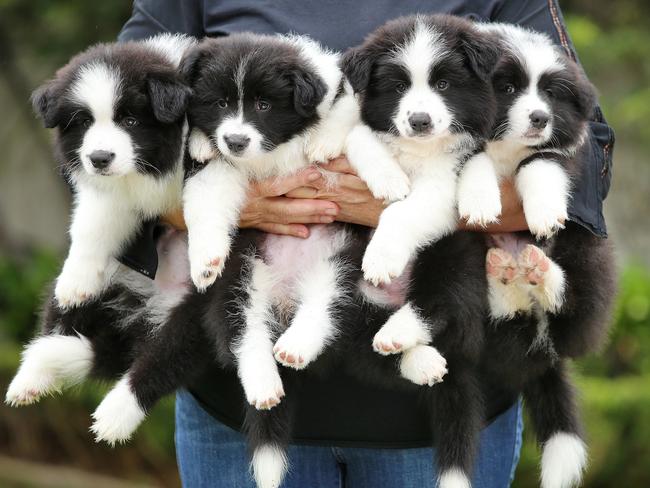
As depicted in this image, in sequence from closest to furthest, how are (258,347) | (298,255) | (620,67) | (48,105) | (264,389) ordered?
(264,389), (258,347), (48,105), (298,255), (620,67)

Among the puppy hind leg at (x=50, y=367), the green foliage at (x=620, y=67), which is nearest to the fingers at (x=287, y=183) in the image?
the puppy hind leg at (x=50, y=367)

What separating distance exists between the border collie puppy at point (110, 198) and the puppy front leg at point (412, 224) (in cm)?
69

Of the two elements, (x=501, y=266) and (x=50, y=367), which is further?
(x=50, y=367)

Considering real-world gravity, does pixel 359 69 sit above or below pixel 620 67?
above

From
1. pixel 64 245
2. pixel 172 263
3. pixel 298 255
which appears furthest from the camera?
pixel 64 245

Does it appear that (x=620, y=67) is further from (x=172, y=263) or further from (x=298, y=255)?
(x=172, y=263)

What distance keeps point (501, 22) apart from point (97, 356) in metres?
1.73

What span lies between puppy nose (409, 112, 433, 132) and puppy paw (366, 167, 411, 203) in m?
0.16

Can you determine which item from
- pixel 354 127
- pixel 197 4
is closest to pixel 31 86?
pixel 197 4

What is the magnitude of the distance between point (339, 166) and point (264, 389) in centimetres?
76

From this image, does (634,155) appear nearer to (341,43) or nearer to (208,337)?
(341,43)

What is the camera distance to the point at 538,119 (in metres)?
2.94

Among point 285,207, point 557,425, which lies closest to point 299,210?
point 285,207

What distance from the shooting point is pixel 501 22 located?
3.18 metres
